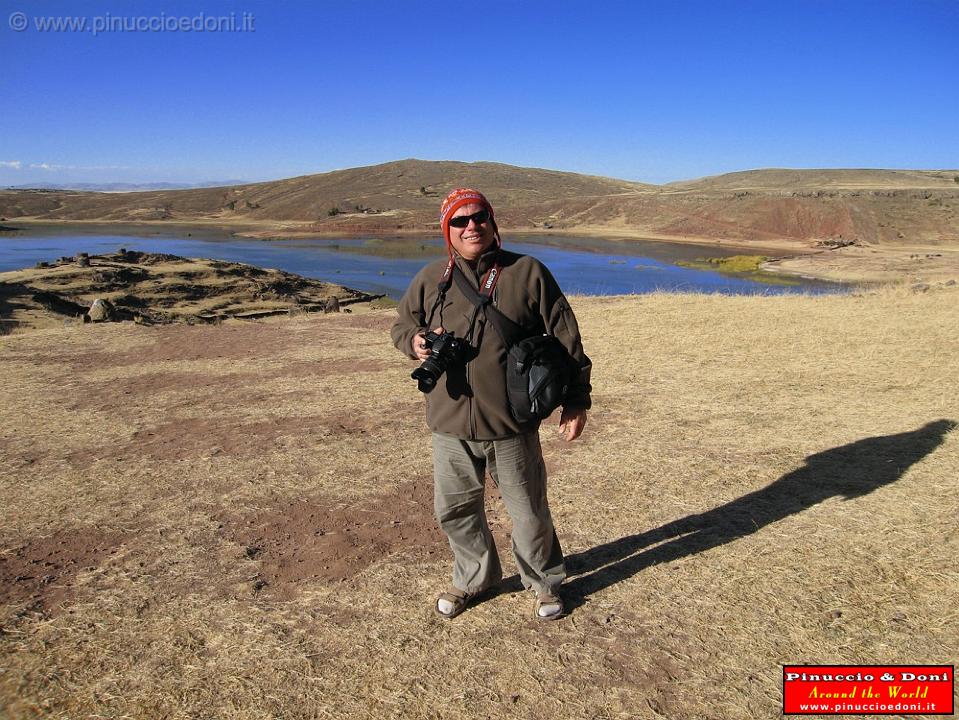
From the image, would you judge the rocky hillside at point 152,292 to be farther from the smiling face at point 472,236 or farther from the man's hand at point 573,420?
the man's hand at point 573,420

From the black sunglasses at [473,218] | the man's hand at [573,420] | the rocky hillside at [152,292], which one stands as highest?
the black sunglasses at [473,218]

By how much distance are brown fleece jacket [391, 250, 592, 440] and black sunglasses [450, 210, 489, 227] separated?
0.52ft

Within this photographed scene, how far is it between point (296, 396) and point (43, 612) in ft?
15.6

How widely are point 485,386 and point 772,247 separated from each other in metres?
50.7

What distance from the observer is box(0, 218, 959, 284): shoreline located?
30.1 metres

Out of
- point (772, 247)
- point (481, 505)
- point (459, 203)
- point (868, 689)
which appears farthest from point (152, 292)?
point (772, 247)

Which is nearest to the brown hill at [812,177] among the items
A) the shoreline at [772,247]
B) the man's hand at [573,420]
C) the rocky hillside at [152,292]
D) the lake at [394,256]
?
the shoreline at [772,247]

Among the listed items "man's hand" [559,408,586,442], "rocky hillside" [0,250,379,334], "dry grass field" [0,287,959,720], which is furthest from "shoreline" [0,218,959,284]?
"man's hand" [559,408,586,442]

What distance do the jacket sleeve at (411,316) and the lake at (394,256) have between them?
20.0 meters

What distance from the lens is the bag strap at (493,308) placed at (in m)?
3.03

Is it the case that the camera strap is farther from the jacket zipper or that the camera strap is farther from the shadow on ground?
the shadow on ground

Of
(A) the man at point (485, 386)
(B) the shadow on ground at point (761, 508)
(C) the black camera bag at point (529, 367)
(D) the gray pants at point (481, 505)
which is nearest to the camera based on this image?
(C) the black camera bag at point (529, 367)

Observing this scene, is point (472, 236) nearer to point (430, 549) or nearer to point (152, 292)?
point (430, 549)

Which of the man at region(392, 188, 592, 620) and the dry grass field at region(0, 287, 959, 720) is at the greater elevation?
the man at region(392, 188, 592, 620)
